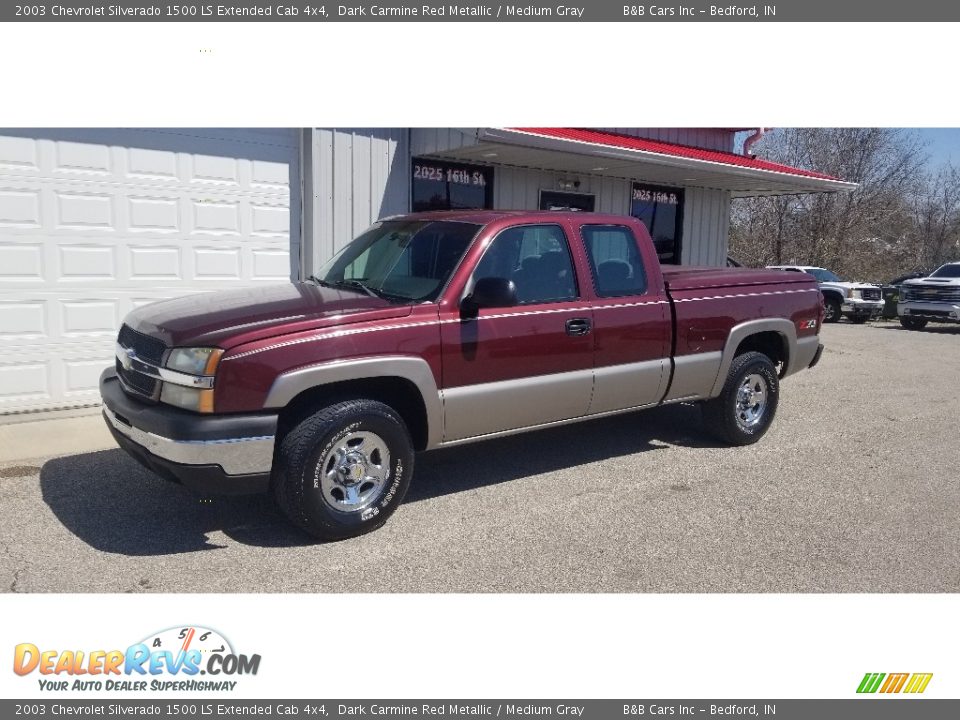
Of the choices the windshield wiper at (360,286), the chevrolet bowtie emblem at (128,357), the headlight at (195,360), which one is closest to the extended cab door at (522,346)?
the windshield wiper at (360,286)

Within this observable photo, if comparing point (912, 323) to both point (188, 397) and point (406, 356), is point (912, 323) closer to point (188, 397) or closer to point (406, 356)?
point (406, 356)

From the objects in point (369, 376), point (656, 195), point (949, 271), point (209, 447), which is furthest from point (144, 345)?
point (949, 271)

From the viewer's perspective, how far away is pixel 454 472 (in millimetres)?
5992

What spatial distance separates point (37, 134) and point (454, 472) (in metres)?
5.08

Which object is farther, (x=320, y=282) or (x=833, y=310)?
(x=833, y=310)

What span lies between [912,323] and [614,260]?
17772 millimetres

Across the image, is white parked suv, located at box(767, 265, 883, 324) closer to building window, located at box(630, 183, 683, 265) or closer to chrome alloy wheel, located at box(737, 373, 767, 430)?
building window, located at box(630, 183, 683, 265)

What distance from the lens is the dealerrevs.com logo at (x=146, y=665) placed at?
3.35 meters

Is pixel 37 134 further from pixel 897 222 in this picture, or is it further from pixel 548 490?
pixel 897 222

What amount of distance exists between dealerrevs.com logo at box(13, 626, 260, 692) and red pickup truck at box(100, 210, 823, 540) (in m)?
0.92

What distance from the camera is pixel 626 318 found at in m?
5.75

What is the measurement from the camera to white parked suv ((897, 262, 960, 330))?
19.3m

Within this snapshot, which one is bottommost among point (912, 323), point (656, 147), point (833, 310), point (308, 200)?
point (912, 323)

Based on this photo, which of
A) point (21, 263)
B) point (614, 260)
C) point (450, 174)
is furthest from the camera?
point (450, 174)
